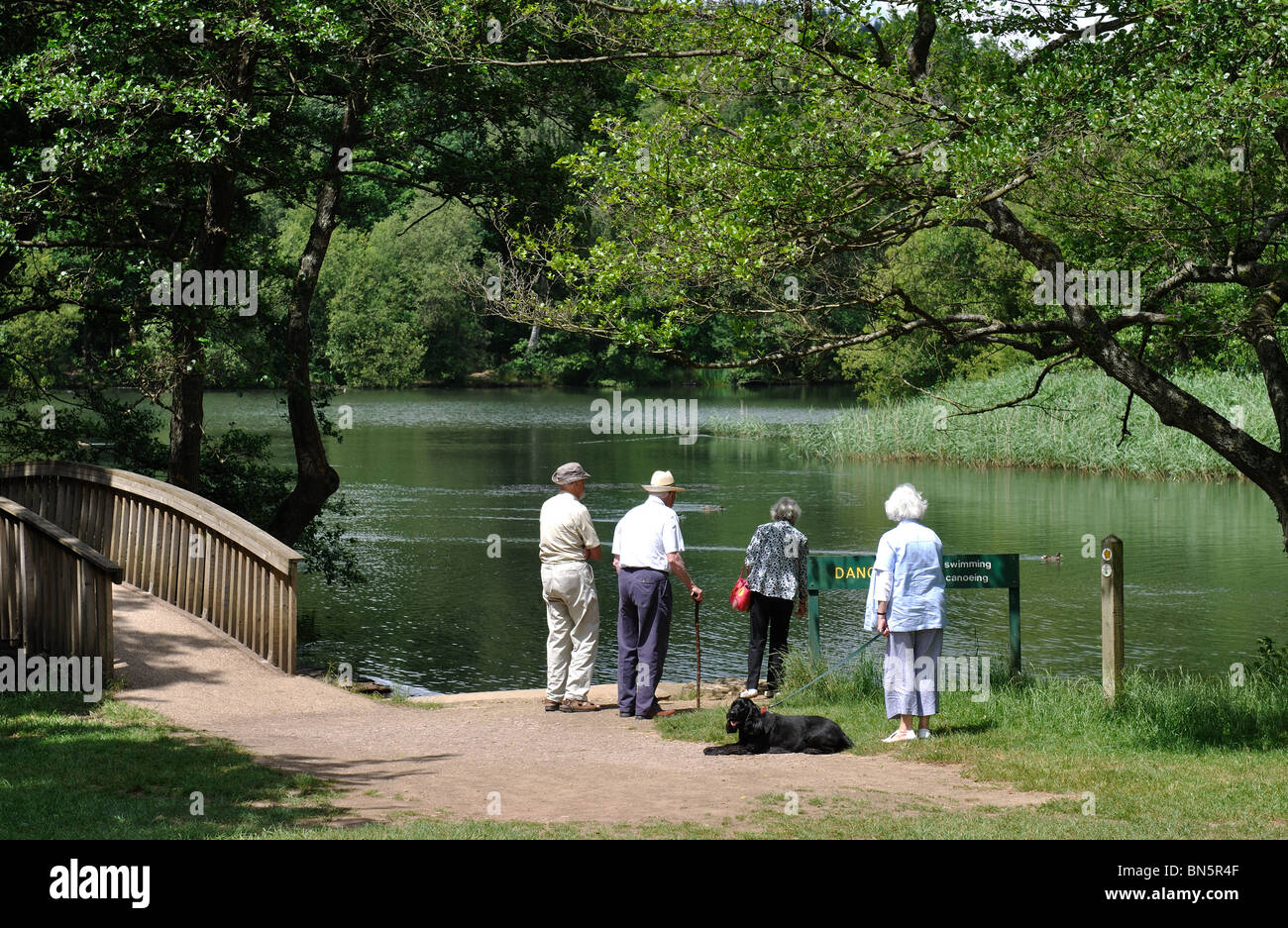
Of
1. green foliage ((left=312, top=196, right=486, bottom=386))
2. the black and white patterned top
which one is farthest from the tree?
green foliage ((left=312, top=196, right=486, bottom=386))

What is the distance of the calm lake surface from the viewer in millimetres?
16438

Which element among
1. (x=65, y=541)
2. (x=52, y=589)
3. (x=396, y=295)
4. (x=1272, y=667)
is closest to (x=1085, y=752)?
(x=1272, y=667)

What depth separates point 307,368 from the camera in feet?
55.1

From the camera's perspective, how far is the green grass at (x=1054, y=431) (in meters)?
31.8

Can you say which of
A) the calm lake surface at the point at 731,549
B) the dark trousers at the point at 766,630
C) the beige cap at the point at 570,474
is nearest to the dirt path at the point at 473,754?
the dark trousers at the point at 766,630

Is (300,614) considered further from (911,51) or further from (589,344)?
(589,344)

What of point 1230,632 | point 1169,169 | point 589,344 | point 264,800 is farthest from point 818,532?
point 589,344

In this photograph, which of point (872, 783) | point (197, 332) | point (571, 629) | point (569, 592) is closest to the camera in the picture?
point (872, 783)

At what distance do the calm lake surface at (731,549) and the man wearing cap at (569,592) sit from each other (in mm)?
2798

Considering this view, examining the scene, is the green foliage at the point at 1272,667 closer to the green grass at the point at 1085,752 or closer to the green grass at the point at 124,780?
the green grass at the point at 1085,752

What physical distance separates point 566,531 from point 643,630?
0.95m

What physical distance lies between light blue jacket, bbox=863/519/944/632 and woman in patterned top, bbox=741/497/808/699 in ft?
5.64

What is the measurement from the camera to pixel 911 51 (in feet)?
37.8

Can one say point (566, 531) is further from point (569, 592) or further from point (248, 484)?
point (248, 484)
